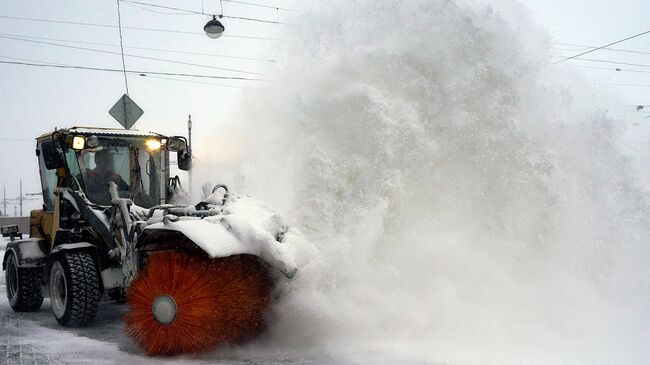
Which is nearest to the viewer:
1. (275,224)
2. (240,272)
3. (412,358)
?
(412,358)

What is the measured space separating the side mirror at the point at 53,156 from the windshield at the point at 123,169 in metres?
0.10

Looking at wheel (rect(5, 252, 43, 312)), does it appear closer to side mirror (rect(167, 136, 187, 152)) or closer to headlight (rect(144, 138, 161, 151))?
headlight (rect(144, 138, 161, 151))

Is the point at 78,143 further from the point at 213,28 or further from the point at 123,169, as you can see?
the point at 213,28

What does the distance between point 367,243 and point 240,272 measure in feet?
5.09

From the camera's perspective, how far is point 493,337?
5535 mm

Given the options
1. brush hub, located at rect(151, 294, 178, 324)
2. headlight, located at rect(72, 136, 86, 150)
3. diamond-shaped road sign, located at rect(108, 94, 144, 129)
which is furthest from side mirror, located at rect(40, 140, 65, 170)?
diamond-shaped road sign, located at rect(108, 94, 144, 129)

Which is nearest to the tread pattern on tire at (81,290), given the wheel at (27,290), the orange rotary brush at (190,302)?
the orange rotary brush at (190,302)

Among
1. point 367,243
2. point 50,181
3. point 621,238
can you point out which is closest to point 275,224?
point 367,243

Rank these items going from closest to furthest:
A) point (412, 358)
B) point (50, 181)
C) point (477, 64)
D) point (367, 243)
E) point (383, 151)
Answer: point (412, 358) → point (367, 243) → point (383, 151) → point (477, 64) → point (50, 181)

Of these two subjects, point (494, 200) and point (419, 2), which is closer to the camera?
point (494, 200)

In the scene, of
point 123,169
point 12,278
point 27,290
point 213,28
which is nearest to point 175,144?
point 123,169

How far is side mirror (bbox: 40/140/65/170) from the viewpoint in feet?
24.0

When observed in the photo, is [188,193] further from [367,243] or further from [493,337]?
[493,337]

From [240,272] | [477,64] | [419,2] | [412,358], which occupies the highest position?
[419,2]
